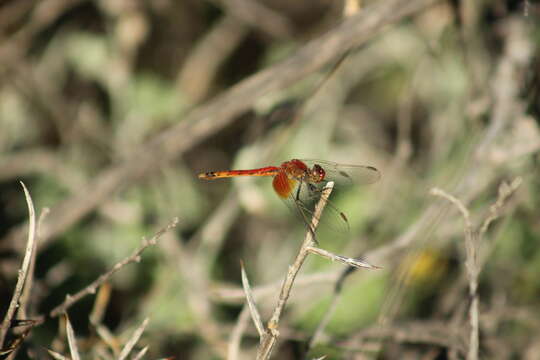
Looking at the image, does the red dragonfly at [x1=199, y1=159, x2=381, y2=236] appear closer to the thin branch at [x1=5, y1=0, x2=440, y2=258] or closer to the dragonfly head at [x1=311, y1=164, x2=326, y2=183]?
the dragonfly head at [x1=311, y1=164, x2=326, y2=183]

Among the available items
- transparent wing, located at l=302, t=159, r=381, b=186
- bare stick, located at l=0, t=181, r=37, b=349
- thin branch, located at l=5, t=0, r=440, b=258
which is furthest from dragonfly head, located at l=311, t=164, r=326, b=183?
bare stick, located at l=0, t=181, r=37, b=349

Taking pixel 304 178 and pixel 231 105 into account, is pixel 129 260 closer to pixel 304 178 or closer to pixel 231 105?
pixel 231 105

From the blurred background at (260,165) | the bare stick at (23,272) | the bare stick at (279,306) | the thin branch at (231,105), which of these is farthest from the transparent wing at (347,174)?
the bare stick at (23,272)

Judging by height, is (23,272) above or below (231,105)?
below

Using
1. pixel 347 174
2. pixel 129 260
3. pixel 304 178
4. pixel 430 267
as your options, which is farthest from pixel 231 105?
pixel 430 267

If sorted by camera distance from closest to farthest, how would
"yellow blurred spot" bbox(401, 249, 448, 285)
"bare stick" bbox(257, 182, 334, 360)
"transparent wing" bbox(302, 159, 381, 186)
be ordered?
"bare stick" bbox(257, 182, 334, 360), "transparent wing" bbox(302, 159, 381, 186), "yellow blurred spot" bbox(401, 249, 448, 285)

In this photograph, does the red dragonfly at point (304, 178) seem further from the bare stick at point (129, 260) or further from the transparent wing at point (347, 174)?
the bare stick at point (129, 260)
